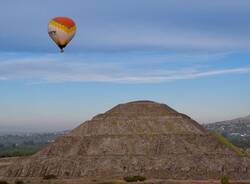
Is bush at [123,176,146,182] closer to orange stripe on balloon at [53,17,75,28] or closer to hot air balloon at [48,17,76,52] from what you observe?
hot air balloon at [48,17,76,52]

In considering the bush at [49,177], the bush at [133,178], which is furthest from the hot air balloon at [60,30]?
the bush at [49,177]

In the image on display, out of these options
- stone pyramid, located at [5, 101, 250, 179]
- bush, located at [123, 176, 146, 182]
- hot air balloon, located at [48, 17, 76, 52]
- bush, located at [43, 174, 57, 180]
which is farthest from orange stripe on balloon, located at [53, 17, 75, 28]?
stone pyramid, located at [5, 101, 250, 179]

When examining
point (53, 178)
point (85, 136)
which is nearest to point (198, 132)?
point (85, 136)

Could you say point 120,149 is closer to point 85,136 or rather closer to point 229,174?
point 85,136

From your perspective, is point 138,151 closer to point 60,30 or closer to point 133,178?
point 133,178

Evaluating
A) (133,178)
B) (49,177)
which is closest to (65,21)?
(133,178)

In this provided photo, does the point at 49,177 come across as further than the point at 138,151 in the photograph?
No
